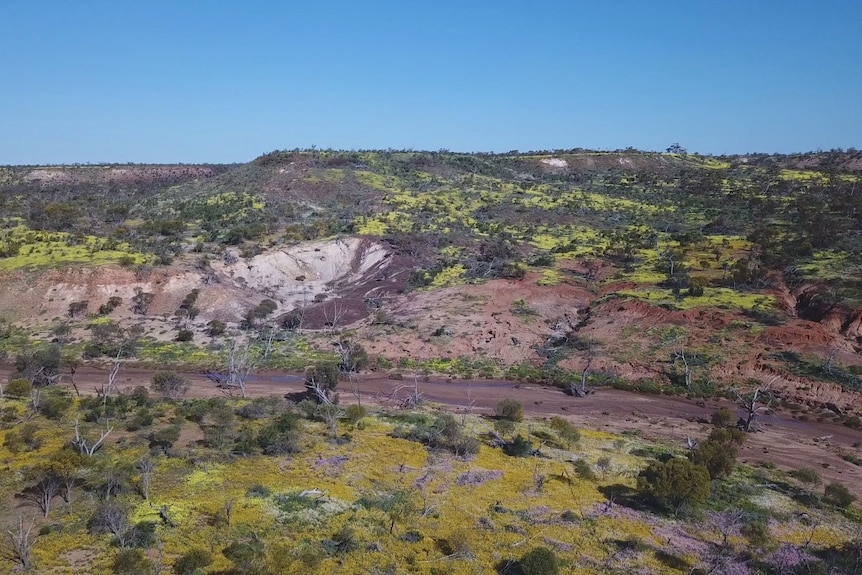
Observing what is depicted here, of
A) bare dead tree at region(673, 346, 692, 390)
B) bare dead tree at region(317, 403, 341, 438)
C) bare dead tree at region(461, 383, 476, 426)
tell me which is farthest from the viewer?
bare dead tree at region(673, 346, 692, 390)

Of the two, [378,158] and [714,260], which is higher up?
[378,158]

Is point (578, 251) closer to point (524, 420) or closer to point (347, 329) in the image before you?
point (347, 329)

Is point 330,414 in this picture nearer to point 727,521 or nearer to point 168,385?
point 168,385

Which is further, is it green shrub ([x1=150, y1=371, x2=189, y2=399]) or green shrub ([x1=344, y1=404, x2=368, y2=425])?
green shrub ([x1=150, y1=371, x2=189, y2=399])

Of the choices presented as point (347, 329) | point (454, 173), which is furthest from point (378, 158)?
point (347, 329)

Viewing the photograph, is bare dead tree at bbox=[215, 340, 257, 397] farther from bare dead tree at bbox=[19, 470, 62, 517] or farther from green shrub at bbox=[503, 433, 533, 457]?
green shrub at bbox=[503, 433, 533, 457]

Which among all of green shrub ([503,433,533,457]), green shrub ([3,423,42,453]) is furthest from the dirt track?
green shrub ([3,423,42,453])
